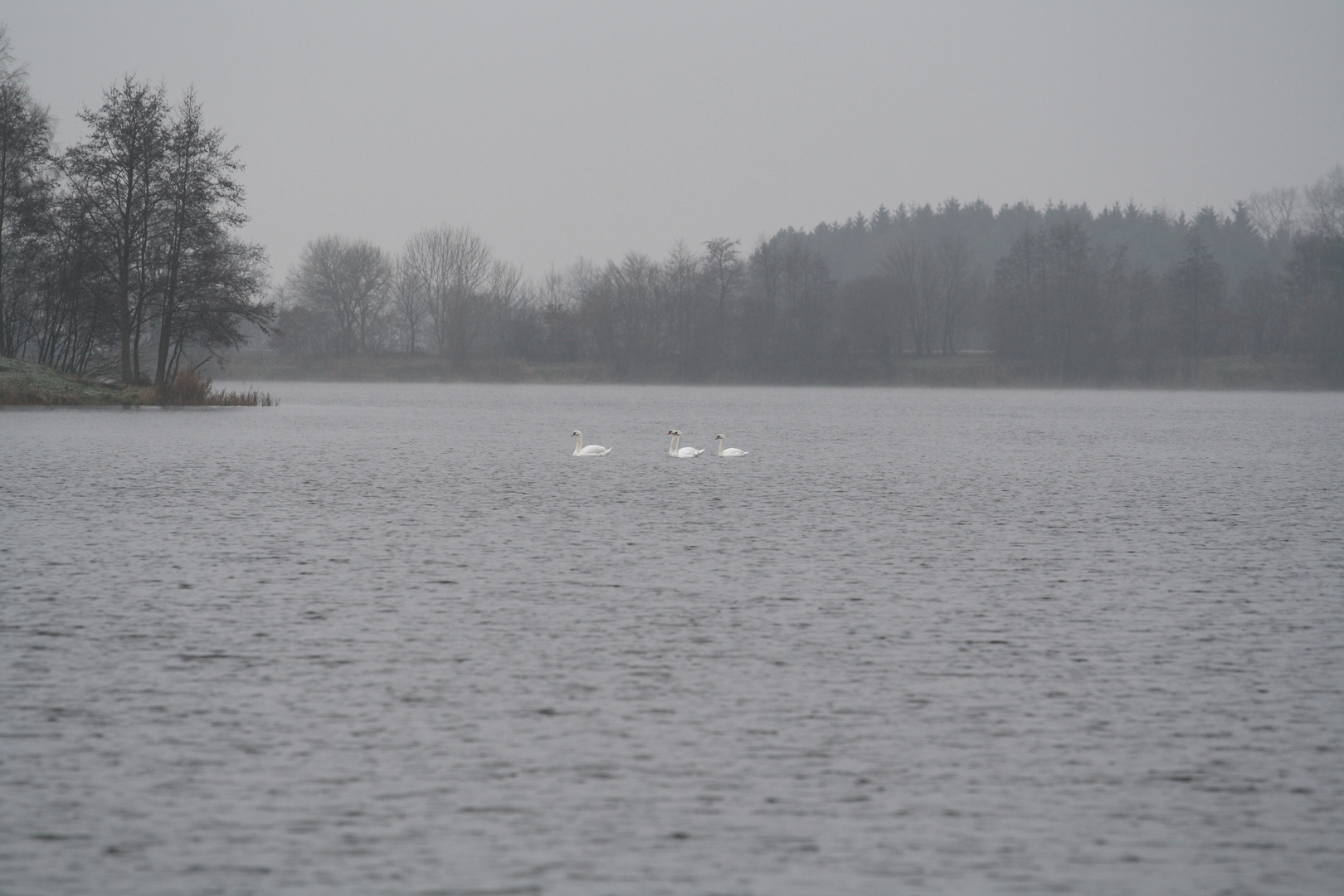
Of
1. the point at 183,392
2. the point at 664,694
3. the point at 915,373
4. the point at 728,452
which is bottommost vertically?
the point at 664,694

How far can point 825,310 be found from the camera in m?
104

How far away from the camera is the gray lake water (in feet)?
20.4

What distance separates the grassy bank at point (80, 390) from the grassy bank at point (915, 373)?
160 feet

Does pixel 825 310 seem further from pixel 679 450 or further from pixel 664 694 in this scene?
pixel 664 694

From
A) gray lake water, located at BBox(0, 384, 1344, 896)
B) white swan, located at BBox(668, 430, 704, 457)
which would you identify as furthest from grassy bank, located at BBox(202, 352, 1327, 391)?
gray lake water, located at BBox(0, 384, 1344, 896)

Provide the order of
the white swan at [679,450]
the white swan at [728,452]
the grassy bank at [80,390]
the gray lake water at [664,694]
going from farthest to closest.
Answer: the grassy bank at [80,390], the white swan at [728,452], the white swan at [679,450], the gray lake water at [664,694]

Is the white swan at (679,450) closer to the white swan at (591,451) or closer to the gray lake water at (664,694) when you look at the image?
the white swan at (591,451)

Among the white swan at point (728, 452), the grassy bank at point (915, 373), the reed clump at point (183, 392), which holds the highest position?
the grassy bank at point (915, 373)

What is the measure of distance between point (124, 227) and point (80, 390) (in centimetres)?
642

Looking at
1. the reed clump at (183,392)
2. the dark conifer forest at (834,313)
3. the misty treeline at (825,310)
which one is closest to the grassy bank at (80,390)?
the reed clump at (183,392)

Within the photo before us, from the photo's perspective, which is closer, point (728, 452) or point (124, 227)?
point (728, 452)

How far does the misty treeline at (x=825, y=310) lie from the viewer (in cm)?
9544

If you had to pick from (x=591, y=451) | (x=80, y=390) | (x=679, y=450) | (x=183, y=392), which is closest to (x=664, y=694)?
(x=679, y=450)

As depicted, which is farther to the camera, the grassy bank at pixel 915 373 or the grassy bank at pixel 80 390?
the grassy bank at pixel 915 373
